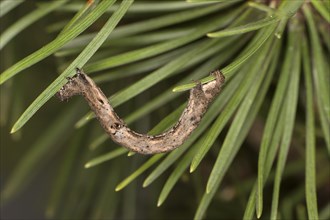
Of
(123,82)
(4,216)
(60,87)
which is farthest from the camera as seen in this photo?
(4,216)

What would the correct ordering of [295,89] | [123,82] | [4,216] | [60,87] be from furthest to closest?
[4,216]
[123,82]
[295,89]
[60,87]

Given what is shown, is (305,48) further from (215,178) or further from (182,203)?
(182,203)

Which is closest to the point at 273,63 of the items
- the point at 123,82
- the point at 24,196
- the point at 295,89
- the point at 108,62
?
the point at 295,89

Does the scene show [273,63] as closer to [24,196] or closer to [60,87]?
[60,87]

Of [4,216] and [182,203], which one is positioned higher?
[4,216]

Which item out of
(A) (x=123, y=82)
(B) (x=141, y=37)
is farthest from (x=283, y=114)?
(A) (x=123, y=82)

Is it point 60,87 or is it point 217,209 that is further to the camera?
point 217,209
